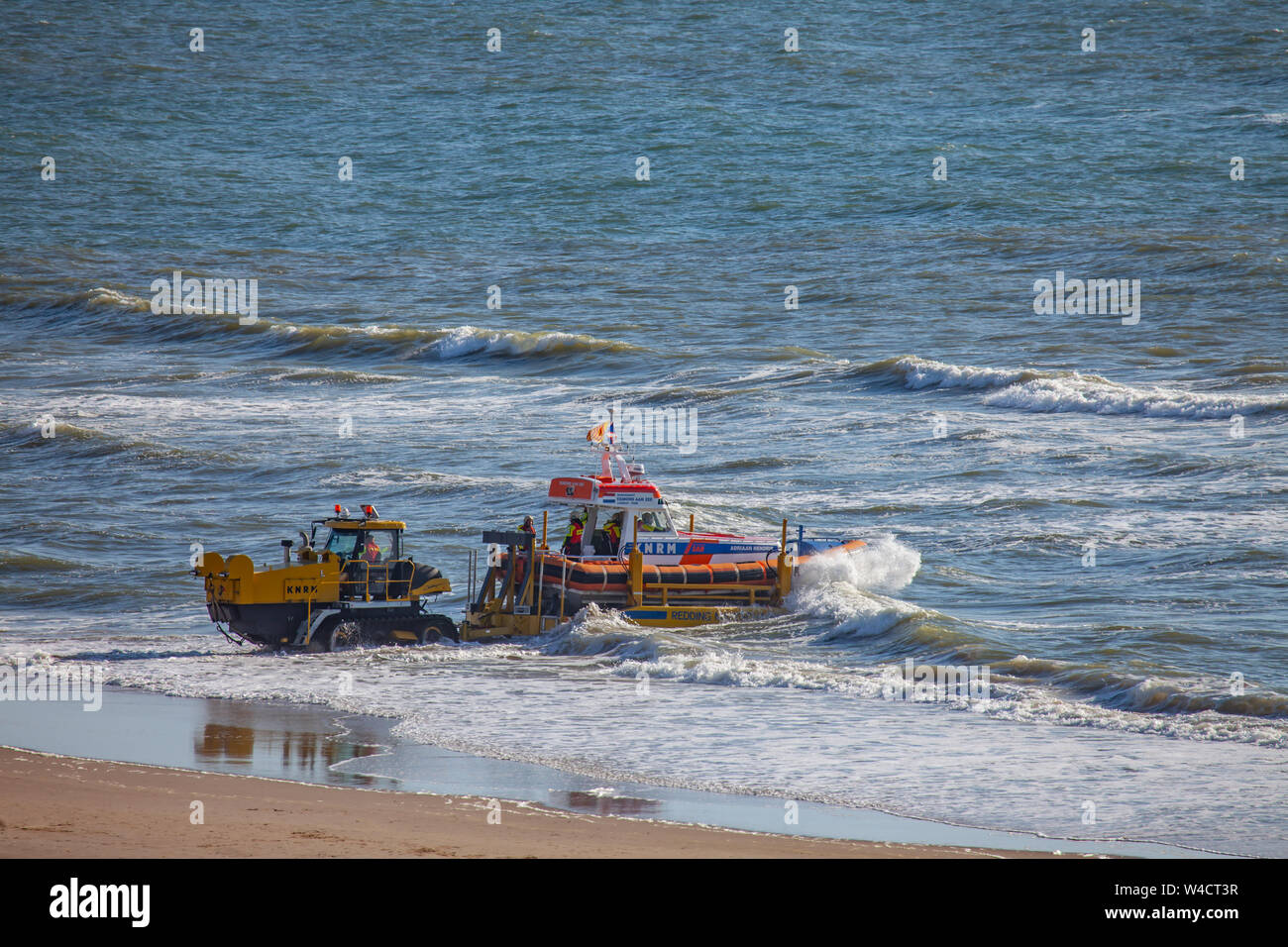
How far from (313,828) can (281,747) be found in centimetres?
307

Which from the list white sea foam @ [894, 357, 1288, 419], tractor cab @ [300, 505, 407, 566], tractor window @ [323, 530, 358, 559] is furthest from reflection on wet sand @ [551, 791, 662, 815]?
white sea foam @ [894, 357, 1288, 419]

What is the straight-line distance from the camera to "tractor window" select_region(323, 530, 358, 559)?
53.6 ft

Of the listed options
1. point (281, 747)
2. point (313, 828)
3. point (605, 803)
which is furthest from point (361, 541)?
point (313, 828)

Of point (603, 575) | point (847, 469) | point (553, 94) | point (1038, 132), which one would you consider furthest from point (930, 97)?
point (603, 575)

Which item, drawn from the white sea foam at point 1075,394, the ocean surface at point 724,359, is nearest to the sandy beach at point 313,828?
the ocean surface at point 724,359

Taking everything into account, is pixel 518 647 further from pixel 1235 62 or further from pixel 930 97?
pixel 1235 62

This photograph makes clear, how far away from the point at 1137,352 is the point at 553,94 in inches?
1333

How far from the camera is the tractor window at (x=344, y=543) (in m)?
16.3

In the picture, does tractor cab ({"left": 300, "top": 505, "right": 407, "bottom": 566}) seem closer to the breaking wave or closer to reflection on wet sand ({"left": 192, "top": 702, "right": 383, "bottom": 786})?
reflection on wet sand ({"left": 192, "top": 702, "right": 383, "bottom": 786})

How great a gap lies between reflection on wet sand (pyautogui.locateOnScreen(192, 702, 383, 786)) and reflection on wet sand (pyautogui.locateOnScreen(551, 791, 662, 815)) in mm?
1440

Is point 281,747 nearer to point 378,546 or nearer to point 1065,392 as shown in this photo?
point 378,546

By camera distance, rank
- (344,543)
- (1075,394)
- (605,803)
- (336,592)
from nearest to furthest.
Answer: (605,803), (336,592), (344,543), (1075,394)

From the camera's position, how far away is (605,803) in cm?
956
